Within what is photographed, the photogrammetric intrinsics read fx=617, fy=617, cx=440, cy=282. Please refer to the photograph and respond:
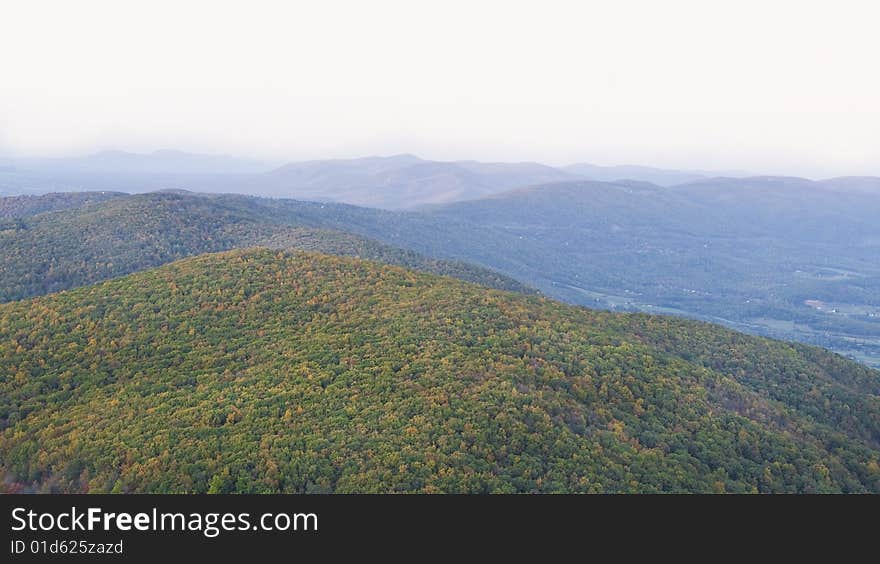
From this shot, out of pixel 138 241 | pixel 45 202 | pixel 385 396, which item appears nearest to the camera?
pixel 385 396

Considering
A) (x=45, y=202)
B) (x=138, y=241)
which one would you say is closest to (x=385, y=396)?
(x=138, y=241)

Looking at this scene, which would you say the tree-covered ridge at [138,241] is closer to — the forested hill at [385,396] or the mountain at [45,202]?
the mountain at [45,202]

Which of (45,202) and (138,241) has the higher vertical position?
(45,202)

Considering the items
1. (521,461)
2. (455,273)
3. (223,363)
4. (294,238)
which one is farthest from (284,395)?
(294,238)

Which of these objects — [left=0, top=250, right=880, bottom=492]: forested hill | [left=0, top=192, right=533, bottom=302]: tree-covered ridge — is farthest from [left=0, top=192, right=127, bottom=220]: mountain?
[left=0, top=250, right=880, bottom=492]: forested hill

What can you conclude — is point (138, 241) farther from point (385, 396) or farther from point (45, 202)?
point (385, 396)

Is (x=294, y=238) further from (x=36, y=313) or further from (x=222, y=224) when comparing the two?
(x=36, y=313)

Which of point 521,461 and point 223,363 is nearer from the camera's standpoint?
point 521,461
